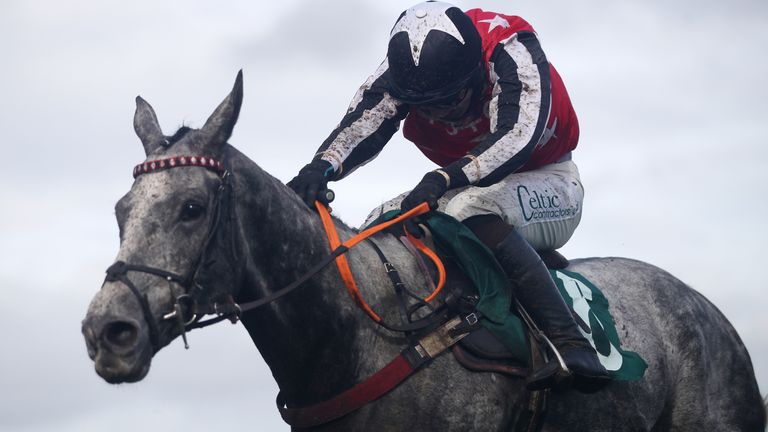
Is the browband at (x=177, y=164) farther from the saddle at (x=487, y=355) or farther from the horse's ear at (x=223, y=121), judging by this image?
the saddle at (x=487, y=355)

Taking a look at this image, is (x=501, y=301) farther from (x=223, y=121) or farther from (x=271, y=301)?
(x=223, y=121)

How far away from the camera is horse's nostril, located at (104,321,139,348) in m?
6.56

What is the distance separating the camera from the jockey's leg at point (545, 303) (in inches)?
335

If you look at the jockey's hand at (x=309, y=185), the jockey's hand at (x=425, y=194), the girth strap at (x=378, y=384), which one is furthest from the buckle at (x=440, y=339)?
the jockey's hand at (x=309, y=185)

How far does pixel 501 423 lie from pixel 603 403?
1291mm

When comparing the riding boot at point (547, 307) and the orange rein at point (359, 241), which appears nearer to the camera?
the orange rein at point (359, 241)

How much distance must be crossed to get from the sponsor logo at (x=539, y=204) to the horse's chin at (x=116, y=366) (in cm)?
400

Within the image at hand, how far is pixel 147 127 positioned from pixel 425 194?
2.12m

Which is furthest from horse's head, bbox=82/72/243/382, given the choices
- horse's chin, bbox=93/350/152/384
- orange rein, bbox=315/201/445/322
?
orange rein, bbox=315/201/445/322

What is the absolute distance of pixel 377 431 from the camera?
7.66m

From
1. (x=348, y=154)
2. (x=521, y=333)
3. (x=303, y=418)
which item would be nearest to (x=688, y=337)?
(x=521, y=333)

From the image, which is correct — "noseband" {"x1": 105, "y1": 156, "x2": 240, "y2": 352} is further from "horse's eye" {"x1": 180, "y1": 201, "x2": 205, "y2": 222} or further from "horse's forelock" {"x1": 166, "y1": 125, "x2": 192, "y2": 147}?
"horse's forelock" {"x1": 166, "y1": 125, "x2": 192, "y2": 147}

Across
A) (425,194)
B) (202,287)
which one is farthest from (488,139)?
(202,287)

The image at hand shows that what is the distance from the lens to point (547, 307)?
28.1 ft
